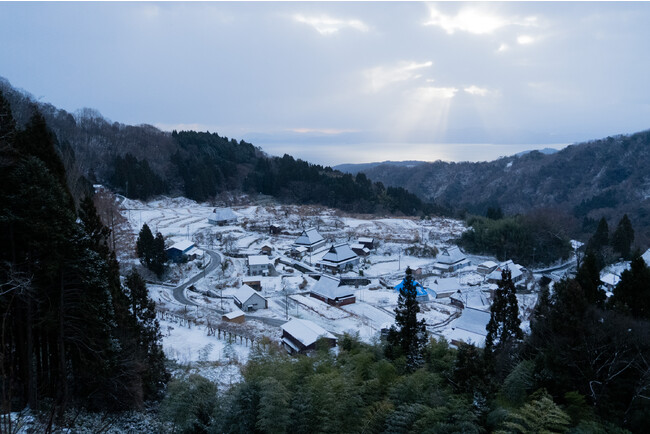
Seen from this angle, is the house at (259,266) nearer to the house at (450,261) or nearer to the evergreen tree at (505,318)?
the house at (450,261)

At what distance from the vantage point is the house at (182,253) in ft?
95.0

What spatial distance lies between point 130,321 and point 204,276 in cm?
1743

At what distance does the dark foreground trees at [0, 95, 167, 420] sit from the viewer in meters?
6.39

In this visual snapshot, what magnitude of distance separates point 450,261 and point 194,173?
1740 inches

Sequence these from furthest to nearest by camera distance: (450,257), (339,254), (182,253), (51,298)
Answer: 1. (450,257)
2. (339,254)
3. (182,253)
4. (51,298)

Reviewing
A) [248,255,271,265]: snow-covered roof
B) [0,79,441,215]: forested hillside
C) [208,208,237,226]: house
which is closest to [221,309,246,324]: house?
[248,255,271,265]: snow-covered roof

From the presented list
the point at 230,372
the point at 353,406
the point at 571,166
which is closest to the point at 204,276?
the point at 230,372

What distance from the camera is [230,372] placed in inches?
429

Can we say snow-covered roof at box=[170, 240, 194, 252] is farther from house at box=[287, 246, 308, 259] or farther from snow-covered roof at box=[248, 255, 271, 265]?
house at box=[287, 246, 308, 259]

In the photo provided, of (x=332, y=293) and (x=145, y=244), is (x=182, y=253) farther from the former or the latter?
(x=332, y=293)

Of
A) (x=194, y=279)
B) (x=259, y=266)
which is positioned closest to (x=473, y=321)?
(x=259, y=266)

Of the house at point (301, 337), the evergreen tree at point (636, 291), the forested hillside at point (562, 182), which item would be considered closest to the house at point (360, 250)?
the house at point (301, 337)

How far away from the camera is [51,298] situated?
6.90m

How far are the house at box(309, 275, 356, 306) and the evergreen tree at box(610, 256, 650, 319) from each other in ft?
47.7
